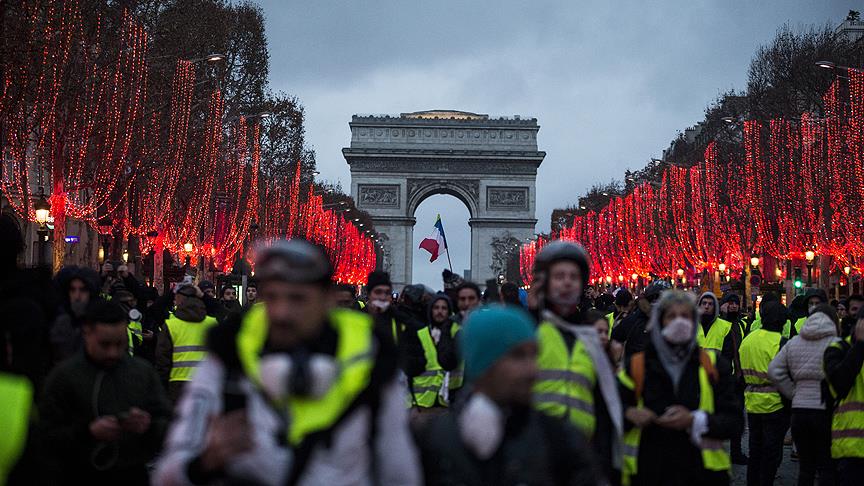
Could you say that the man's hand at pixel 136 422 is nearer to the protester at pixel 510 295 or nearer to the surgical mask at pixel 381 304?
the surgical mask at pixel 381 304

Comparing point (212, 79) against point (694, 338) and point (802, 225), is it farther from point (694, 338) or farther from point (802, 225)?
point (694, 338)

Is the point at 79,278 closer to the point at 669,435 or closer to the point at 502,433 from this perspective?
the point at 669,435

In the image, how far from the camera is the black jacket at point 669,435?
6.20 m

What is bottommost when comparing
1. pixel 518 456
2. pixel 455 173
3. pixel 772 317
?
pixel 518 456

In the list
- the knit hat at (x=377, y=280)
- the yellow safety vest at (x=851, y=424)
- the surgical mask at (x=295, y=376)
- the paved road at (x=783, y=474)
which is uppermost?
the knit hat at (x=377, y=280)

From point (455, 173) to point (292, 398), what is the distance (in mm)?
94919

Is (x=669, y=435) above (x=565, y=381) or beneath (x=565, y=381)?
beneath

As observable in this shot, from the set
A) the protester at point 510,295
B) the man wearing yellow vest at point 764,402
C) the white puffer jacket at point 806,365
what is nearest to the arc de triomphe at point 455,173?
the protester at point 510,295

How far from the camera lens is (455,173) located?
9838cm

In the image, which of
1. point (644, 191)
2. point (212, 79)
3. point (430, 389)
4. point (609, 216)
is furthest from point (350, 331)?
point (609, 216)

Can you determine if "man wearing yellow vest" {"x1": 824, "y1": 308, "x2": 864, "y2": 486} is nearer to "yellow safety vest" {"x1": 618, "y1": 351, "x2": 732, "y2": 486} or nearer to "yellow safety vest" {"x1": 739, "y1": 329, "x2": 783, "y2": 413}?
"yellow safety vest" {"x1": 618, "y1": 351, "x2": 732, "y2": 486}

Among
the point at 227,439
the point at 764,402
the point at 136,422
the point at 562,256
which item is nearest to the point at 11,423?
the point at 227,439

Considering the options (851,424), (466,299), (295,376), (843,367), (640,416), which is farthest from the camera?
(466,299)

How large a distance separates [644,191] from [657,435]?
203 feet
